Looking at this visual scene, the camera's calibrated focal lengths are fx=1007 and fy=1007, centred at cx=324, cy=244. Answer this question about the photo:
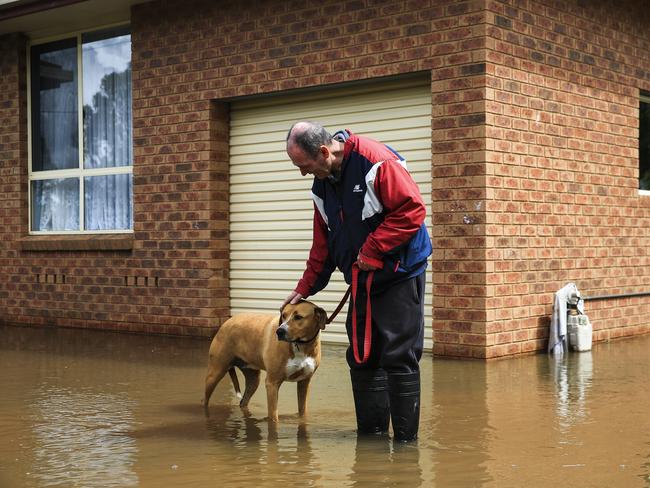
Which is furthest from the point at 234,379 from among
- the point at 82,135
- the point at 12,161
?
the point at 12,161

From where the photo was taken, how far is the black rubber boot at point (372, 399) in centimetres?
562

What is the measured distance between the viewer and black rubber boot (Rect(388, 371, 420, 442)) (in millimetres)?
5371

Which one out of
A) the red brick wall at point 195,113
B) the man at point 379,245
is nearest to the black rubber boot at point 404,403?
the man at point 379,245

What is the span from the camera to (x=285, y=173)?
1099cm

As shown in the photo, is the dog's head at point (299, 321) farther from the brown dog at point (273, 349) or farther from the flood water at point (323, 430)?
the flood water at point (323, 430)

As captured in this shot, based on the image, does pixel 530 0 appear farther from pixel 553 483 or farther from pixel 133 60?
pixel 553 483

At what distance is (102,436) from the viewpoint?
230 inches

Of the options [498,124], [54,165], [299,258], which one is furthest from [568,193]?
[54,165]

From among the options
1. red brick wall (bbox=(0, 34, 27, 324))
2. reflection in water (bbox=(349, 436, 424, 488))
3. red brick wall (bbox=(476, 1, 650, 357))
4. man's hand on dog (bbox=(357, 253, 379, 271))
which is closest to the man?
man's hand on dog (bbox=(357, 253, 379, 271))

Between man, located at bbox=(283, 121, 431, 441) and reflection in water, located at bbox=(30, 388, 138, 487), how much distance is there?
1.43m

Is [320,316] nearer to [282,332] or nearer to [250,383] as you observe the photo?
[282,332]

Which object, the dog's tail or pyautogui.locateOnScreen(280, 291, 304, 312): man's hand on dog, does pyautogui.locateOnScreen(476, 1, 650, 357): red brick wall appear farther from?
pyautogui.locateOnScreen(280, 291, 304, 312): man's hand on dog

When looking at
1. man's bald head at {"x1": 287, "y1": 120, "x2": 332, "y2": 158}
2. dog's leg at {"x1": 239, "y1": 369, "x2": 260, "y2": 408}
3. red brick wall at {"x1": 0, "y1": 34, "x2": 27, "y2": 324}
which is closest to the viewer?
man's bald head at {"x1": 287, "y1": 120, "x2": 332, "y2": 158}

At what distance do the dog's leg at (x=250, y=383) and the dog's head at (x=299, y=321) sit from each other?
37.7 inches
